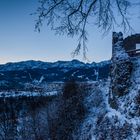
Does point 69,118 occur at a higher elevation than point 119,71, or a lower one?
lower

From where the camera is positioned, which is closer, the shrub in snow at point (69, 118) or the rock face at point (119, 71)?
the rock face at point (119, 71)

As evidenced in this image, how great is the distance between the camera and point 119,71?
32.8 metres

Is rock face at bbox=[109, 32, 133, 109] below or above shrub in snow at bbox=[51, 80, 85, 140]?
above

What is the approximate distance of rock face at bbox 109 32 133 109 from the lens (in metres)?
31.0

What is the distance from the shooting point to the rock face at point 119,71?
1220 inches

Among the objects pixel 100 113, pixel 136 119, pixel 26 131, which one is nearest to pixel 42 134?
pixel 26 131

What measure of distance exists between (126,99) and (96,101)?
527 inches

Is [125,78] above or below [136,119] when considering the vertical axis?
above

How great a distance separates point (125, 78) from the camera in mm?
30969

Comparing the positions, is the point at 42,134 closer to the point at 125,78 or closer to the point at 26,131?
the point at 26,131

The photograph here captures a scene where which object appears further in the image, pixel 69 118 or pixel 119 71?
pixel 69 118

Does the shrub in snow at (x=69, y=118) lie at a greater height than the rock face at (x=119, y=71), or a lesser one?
lesser

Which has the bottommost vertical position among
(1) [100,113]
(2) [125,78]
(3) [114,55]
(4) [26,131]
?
(4) [26,131]

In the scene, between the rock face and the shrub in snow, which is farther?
the shrub in snow
